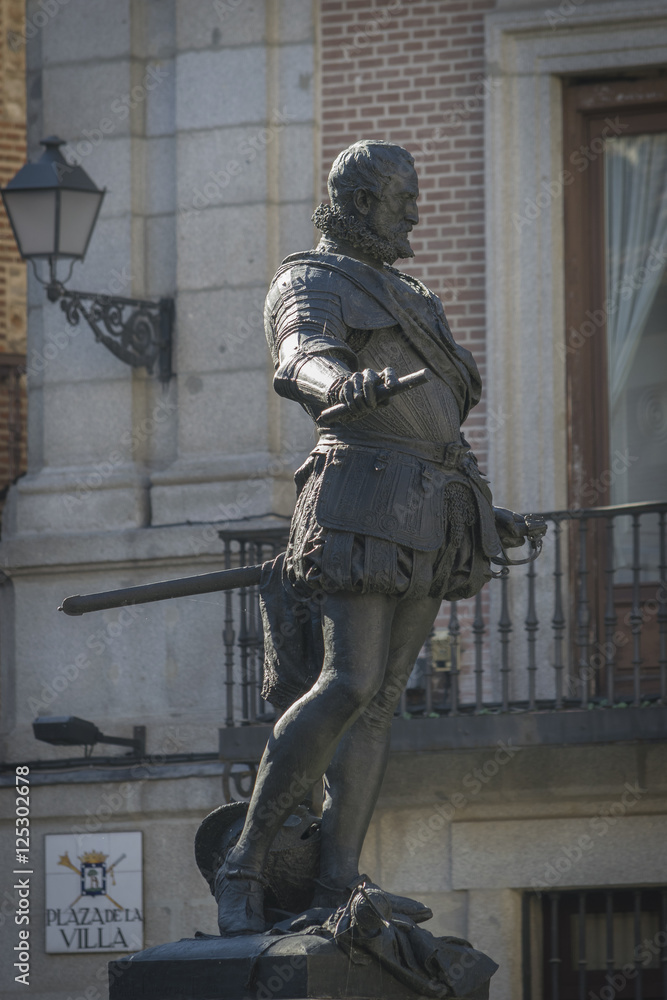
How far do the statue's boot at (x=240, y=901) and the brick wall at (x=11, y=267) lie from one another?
29.8ft

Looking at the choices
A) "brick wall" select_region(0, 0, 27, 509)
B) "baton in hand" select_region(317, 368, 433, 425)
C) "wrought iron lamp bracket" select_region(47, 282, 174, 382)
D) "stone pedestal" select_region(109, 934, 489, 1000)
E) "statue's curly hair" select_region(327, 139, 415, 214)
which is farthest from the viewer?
"brick wall" select_region(0, 0, 27, 509)

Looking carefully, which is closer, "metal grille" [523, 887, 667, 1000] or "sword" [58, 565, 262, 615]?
"sword" [58, 565, 262, 615]

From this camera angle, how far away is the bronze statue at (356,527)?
5.59m

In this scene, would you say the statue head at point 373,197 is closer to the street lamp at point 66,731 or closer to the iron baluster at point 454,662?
the iron baluster at point 454,662

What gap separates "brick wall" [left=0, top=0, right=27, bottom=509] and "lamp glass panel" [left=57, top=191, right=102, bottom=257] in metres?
2.52

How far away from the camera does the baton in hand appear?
5.08 m

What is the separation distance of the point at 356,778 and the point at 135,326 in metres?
7.29

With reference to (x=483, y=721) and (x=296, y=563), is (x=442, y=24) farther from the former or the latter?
(x=296, y=563)

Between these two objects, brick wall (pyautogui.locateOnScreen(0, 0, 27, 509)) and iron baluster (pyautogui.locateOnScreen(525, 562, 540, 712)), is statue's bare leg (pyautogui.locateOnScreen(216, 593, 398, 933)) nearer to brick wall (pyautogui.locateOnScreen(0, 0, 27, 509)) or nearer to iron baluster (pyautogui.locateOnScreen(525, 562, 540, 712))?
iron baluster (pyautogui.locateOnScreen(525, 562, 540, 712))

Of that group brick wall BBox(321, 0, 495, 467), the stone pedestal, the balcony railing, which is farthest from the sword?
brick wall BBox(321, 0, 495, 467)

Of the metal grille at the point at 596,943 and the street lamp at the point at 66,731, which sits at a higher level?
the street lamp at the point at 66,731

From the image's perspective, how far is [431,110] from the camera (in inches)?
493

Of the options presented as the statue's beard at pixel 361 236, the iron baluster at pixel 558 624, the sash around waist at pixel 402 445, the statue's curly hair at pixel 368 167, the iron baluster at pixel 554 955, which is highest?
the statue's curly hair at pixel 368 167

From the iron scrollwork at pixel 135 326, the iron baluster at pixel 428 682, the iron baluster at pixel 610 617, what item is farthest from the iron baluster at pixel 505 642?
the iron scrollwork at pixel 135 326
